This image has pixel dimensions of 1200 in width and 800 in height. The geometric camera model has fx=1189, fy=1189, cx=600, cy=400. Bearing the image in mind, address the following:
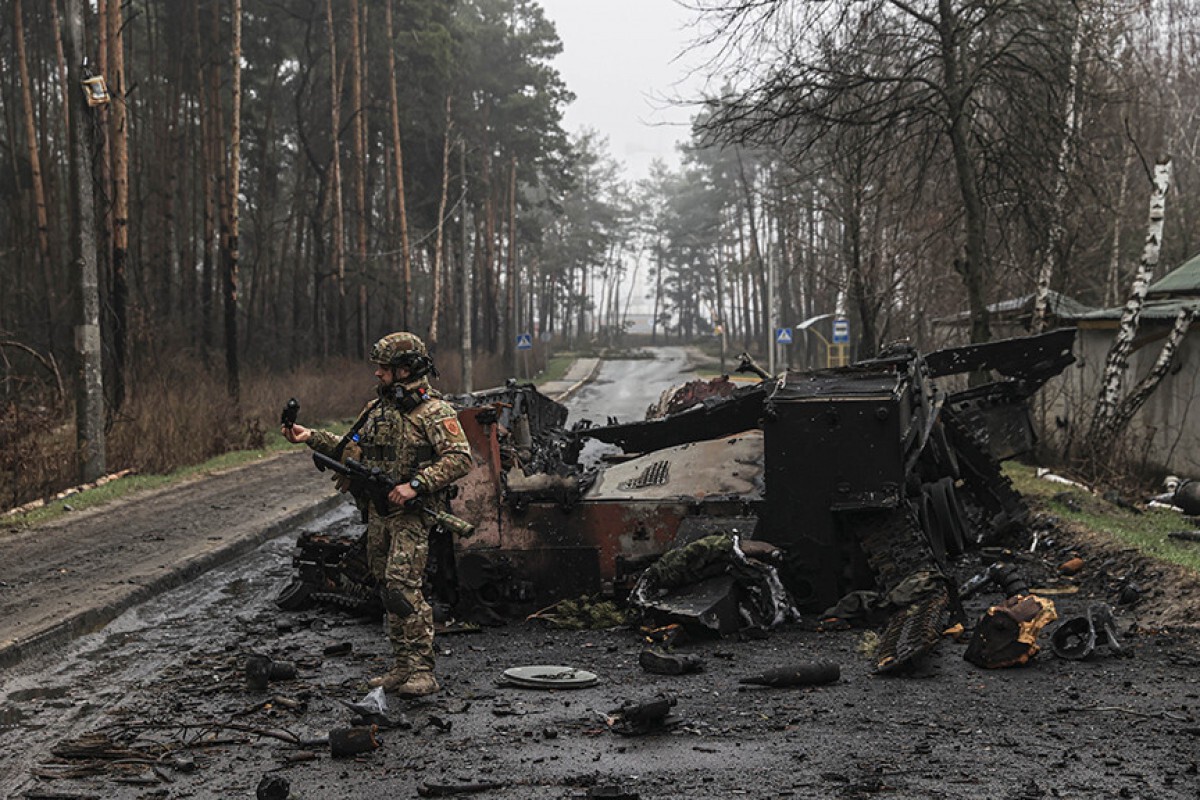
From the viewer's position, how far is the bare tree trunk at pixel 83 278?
49.8ft

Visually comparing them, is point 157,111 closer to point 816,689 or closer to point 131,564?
point 131,564

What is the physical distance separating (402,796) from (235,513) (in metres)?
9.82

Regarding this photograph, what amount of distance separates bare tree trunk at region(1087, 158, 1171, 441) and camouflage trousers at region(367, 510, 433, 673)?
433 inches

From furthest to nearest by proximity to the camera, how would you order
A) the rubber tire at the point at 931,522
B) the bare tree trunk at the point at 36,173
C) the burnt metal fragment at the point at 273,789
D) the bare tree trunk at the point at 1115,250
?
the bare tree trunk at the point at 36,173 → the bare tree trunk at the point at 1115,250 → the rubber tire at the point at 931,522 → the burnt metal fragment at the point at 273,789

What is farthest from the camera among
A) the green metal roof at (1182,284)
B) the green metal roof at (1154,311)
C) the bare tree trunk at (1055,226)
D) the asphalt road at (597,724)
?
the green metal roof at (1182,284)

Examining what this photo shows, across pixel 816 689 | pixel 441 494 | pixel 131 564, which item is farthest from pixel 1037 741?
pixel 131 564

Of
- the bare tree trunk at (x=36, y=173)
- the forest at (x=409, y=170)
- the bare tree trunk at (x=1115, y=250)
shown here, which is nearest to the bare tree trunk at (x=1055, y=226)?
the forest at (x=409, y=170)

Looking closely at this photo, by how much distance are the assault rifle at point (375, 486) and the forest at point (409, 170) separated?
9100 millimetres

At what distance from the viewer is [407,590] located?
666 cm

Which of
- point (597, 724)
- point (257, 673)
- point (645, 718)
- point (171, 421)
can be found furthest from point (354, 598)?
point (171, 421)

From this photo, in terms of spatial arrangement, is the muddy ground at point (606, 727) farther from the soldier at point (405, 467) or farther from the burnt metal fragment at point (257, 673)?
the soldier at point (405, 467)

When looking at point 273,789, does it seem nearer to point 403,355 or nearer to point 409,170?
point 403,355

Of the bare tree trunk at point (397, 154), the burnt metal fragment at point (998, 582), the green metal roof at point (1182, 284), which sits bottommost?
the burnt metal fragment at point (998, 582)

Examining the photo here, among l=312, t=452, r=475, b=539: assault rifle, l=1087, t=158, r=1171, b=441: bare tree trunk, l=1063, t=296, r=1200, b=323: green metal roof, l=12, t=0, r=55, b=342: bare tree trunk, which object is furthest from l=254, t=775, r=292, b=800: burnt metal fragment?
l=12, t=0, r=55, b=342: bare tree trunk
